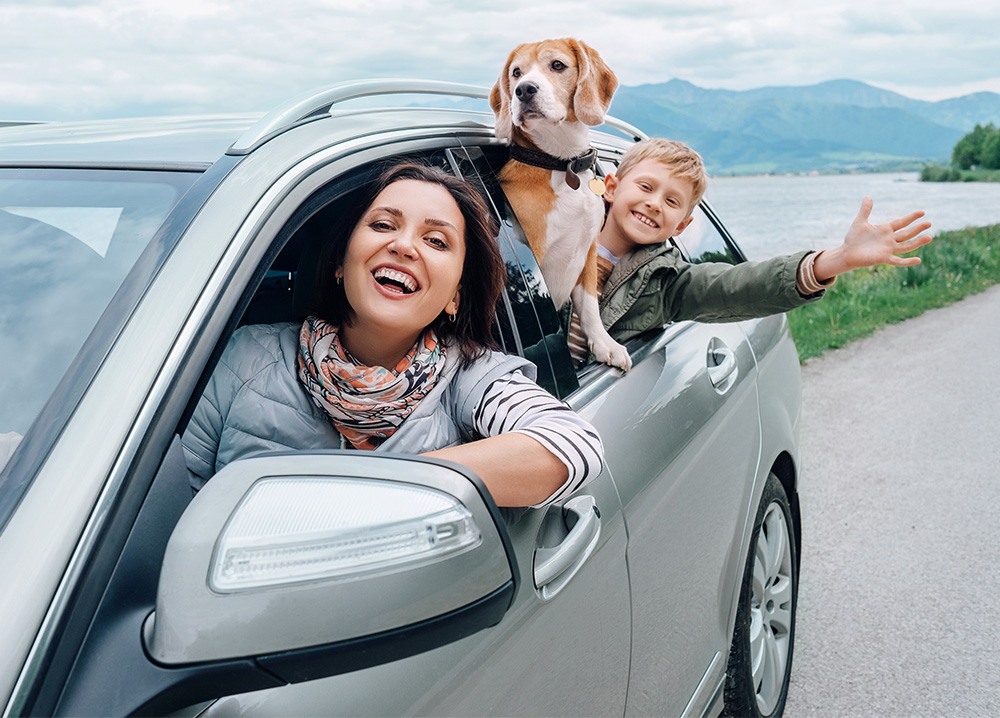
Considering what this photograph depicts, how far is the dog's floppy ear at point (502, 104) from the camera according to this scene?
7.73 feet

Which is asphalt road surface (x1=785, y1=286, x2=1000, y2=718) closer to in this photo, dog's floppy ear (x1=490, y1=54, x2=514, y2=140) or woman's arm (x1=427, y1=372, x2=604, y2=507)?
woman's arm (x1=427, y1=372, x2=604, y2=507)

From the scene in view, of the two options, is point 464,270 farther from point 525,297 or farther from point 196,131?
point 196,131

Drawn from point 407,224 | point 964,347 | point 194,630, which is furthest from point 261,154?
point 964,347

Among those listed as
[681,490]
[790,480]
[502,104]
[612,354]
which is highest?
[502,104]

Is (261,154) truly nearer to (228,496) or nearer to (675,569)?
(228,496)

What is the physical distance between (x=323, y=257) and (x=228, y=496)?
3.16ft

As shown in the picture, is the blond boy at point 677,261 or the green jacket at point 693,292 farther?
the green jacket at point 693,292

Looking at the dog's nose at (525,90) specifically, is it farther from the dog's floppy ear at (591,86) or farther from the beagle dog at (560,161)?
the dog's floppy ear at (591,86)

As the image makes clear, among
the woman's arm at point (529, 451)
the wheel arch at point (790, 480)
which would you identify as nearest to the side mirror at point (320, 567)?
the woman's arm at point (529, 451)

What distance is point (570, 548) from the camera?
1567mm

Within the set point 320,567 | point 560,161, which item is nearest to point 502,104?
point 560,161

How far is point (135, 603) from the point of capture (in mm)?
1014

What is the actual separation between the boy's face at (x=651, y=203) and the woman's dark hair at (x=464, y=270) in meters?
0.98

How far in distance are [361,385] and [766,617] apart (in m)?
1.94
